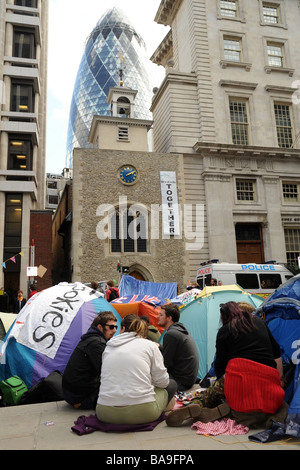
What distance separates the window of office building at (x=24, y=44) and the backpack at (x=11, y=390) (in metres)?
29.8

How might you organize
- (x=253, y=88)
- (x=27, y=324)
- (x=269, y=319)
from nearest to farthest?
1. (x=269, y=319)
2. (x=27, y=324)
3. (x=253, y=88)

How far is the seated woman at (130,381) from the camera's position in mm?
4359

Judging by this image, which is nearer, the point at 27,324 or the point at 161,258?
the point at 27,324

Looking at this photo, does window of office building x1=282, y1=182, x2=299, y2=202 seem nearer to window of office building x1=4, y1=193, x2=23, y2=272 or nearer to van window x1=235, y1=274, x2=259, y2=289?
van window x1=235, y1=274, x2=259, y2=289

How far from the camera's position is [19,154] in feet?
91.4

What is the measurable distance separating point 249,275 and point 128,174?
10571 mm

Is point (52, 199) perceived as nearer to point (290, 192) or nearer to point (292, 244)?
point (290, 192)

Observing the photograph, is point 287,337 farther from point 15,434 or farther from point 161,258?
point 161,258

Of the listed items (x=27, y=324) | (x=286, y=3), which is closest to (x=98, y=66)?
(x=286, y=3)

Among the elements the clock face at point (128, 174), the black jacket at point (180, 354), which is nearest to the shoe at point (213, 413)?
the black jacket at point (180, 354)

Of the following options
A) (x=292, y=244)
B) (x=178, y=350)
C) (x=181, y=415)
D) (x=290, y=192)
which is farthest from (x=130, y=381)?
(x=290, y=192)

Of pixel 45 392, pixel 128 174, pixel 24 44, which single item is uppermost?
pixel 24 44

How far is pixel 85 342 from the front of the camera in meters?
5.47

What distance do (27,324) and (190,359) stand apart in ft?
10.8
